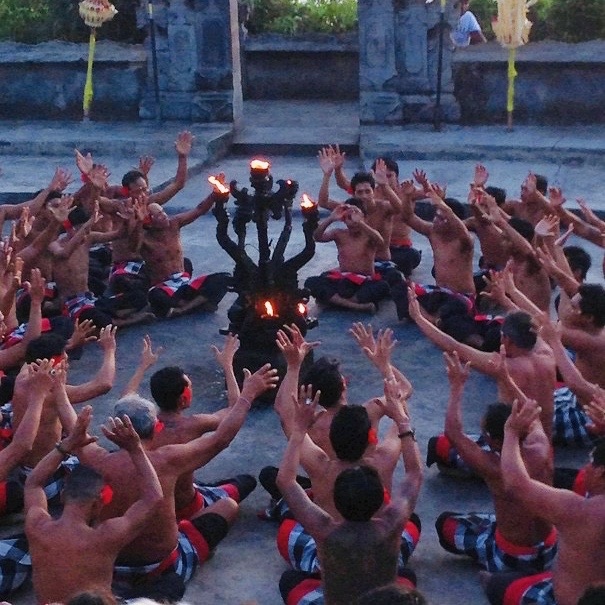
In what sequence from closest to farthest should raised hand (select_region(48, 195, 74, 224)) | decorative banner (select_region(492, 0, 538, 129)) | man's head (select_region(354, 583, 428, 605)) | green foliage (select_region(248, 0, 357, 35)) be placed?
man's head (select_region(354, 583, 428, 605)) < raised hand (select_region(48, 195, 74, 224)) < decorative banner (select_region(492, 0, 538, 129)) < green foliage (select_region(248, 0, 357, 35))

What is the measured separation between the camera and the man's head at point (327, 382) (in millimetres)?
5465

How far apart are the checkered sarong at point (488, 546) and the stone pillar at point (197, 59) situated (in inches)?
392

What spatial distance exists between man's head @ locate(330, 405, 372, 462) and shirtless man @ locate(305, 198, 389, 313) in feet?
12.9

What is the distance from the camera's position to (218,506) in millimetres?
5559

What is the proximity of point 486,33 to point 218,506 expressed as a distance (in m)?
14.3

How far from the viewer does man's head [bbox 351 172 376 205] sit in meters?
8.91

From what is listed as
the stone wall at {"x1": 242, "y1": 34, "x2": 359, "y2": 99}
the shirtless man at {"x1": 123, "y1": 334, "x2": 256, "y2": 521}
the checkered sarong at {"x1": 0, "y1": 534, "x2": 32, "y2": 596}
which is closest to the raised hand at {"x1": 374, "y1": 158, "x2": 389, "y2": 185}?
the shirtless man at {"x1": 123, "y1": 334, "x2": 256, "y2": 521}

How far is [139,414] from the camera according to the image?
16.3 ft

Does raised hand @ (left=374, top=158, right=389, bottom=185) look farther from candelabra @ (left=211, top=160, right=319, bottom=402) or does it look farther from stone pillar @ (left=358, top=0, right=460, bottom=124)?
stone pillar @ (left=358, top=0, right=460, bottom=124)

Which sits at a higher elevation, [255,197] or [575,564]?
[255,197]

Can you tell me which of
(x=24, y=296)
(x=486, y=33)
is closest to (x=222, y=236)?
(x=24, y=296)

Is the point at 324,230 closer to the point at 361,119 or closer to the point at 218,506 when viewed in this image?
the point at 218,506

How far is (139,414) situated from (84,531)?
68 centimetres

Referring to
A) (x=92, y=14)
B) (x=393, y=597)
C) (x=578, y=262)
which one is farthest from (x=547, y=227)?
(x=92, y=14)
